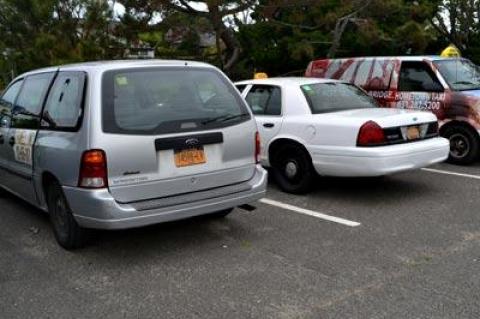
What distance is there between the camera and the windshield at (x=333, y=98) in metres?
6.91

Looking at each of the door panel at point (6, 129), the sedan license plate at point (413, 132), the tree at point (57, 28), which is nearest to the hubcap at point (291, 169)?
the sedan license plate at point (413, 132)

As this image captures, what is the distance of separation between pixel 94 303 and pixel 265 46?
1412 centimetres

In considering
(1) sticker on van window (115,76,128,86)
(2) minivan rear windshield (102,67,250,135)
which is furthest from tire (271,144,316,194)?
(1) sticker on van window (115,76,128,86)

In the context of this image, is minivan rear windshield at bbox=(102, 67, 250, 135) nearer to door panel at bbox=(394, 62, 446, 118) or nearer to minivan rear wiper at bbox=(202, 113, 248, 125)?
minivan rear wiper at bbox=(202, 113, 248, 125)

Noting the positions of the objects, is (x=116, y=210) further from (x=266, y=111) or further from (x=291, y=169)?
(x=266, y=111)

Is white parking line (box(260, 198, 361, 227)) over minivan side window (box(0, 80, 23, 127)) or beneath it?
beneath

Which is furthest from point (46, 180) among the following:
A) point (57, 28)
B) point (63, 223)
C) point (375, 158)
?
point (57, 28)

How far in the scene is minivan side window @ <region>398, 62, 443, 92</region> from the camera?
8.67 m

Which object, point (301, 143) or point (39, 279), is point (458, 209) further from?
point (39, 279)

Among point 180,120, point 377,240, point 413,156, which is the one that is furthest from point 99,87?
point 413,156

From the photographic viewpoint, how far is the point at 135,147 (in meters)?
4.46

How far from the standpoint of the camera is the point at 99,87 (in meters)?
4.59

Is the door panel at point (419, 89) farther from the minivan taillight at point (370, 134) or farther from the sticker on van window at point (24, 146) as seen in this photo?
the sticker on van window at point (24, 146)

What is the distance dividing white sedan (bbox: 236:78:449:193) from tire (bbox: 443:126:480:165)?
1836 millimetres
